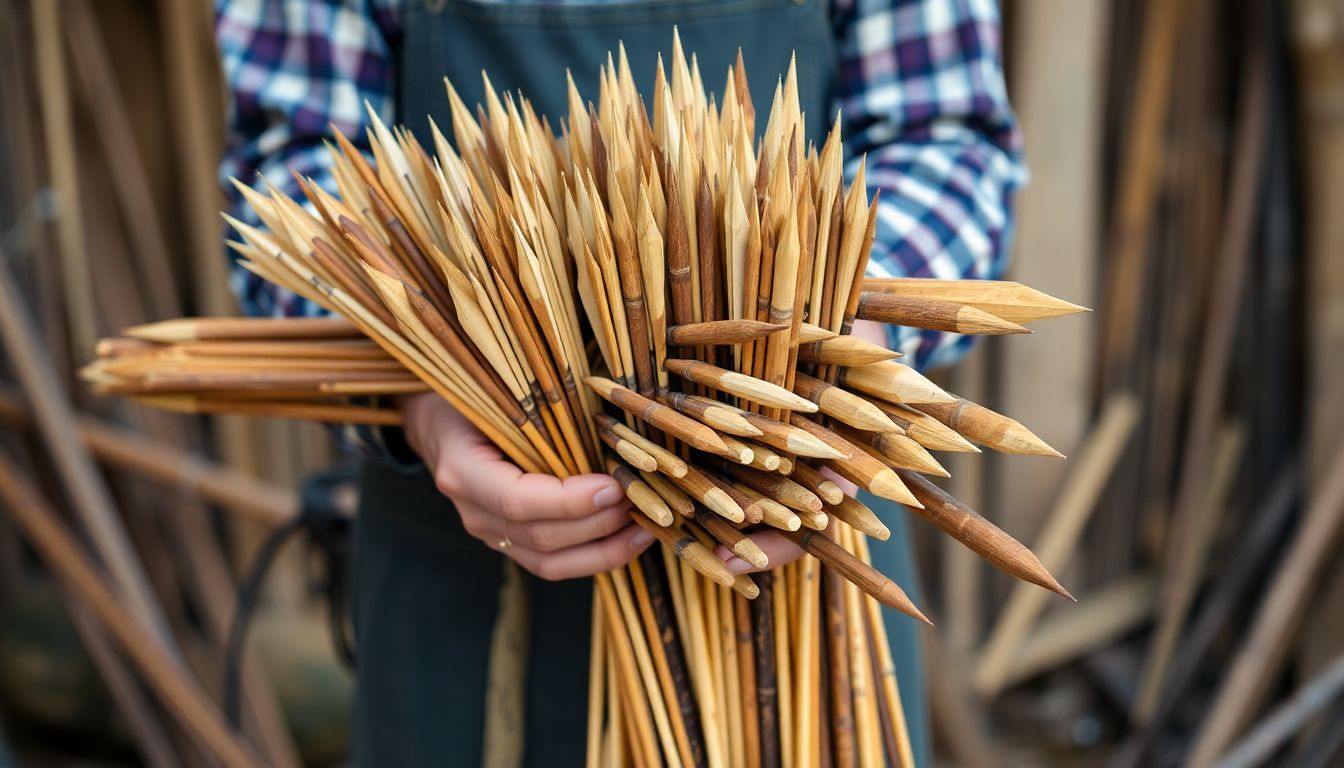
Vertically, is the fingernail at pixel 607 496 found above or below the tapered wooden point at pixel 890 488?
below

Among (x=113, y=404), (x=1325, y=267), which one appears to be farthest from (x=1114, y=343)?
(x=113, y=404)

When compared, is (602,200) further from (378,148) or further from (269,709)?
(269,709)

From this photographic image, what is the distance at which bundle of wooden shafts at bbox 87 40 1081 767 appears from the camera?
0.47 meters

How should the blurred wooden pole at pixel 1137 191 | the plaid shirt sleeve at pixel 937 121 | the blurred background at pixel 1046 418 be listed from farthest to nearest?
1. the blurred wooden pole at pixel 1137 191
2. the blurred background at pixel 1046 418
3. the plaid shirt sleeve at pixel 937 121

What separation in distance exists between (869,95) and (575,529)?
1.35 ft

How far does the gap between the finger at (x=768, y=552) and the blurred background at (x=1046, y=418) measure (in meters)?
1.29

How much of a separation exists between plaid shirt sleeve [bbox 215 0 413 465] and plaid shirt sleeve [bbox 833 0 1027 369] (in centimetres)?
35

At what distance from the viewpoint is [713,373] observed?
0.48 m

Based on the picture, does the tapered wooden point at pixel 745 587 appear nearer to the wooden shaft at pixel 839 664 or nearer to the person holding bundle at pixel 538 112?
the wooden shaft at pixel 839 664

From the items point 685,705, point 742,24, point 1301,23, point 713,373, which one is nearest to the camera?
point 713,373

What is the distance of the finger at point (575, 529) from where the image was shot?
54 centimetres

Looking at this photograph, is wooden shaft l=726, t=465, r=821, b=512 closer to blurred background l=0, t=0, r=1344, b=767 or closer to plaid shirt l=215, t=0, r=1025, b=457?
plaid shirt l=215, t=0, r=1025, b=457

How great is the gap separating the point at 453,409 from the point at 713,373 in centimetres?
20

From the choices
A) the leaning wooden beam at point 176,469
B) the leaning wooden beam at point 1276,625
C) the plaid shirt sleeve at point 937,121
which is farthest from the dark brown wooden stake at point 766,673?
the leaning wooden beam at point 1276,625
